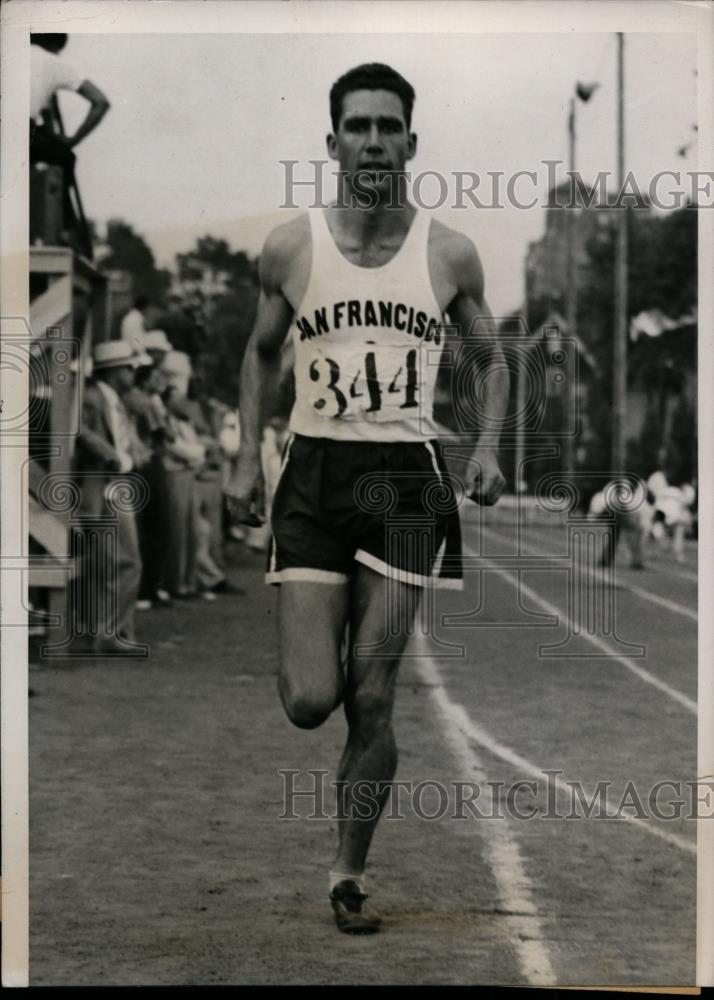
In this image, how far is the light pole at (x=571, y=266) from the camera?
6395mm

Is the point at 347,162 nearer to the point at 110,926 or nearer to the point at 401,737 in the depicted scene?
the point at 401,737

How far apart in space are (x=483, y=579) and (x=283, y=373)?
0.78 meters

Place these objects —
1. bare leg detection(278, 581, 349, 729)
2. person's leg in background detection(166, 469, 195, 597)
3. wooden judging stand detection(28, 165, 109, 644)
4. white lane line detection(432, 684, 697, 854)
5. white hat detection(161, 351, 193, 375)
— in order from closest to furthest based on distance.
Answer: bare leg detection(278, 581, 349, 729), wooden judging stand detection(28, 165, 109, 644), white lane line detection(432, 684, 697, 854), white hat detection(161, 351, 193, 375), person's leg in background detection(166, 469, 195, 597)

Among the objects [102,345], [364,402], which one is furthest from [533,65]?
[102,345]

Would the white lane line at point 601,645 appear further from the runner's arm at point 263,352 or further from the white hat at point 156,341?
the white hat at point 156,341

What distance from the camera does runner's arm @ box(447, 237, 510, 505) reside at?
6.34 m

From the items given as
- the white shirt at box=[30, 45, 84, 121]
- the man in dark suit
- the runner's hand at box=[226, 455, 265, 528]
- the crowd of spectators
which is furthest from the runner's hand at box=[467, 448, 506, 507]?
the white shirt at box=[30, 45, 84, 121]

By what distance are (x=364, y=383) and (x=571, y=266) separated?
103 cm

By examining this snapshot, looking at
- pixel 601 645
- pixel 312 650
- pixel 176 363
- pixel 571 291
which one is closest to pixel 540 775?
pixel 601 645

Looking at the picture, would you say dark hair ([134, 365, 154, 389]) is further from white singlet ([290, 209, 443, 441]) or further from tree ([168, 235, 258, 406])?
white singlet ([290, 209, 443, 441])

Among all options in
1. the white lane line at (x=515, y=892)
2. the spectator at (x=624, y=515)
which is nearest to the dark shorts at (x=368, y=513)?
the white lane line at (x=515, y=892)

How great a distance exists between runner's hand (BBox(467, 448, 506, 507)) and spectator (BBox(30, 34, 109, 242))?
1294mm

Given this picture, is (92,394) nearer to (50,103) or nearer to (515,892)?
(50,103)

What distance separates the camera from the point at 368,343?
20.3ft
